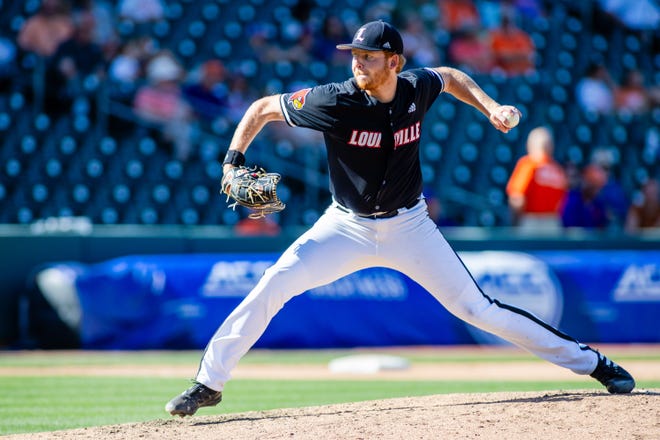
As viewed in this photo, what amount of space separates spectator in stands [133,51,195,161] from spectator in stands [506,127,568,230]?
4.40m

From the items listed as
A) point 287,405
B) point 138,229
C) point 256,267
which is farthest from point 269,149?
point 287,405

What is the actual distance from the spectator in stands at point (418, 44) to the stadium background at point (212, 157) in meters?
0.33

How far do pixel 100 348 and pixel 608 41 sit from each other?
37.7 ft

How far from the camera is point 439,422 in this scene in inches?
189

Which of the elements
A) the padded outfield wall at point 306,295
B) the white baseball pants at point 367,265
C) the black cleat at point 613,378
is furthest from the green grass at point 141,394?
the padded outfield wall at point 306,295

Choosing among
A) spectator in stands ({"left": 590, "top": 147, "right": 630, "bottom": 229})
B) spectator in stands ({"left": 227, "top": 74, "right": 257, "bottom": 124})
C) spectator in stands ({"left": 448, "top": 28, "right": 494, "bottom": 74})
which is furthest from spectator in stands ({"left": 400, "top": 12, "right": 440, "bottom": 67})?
spectator in stands ({"left": 590, "top": 147, "right": 630, "bottom": 229})

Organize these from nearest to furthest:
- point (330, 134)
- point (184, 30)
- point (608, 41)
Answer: point (330, 134) < point (184, 30) < point (608, 41)

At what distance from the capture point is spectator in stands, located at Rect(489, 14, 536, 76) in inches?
629

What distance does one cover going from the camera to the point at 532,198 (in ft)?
36.9

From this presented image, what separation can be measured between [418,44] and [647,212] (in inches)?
171

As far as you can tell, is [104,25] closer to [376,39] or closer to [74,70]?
[74,70]

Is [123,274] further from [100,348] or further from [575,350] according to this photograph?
[575,350]

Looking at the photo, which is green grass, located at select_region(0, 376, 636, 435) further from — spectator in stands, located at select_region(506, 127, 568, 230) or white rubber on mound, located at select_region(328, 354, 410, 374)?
spectator in stands, located at select_region(506, 127, 568, 230)

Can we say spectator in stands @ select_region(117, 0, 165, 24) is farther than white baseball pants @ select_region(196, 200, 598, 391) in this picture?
Yes
